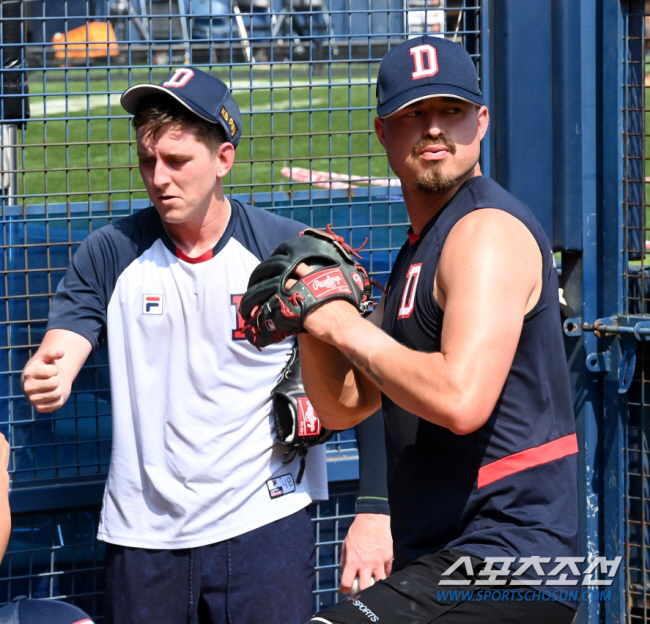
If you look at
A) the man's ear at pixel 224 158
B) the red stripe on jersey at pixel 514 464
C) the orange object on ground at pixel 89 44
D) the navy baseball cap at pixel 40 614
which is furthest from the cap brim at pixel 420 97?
the navy baseball cap at pixel 40 614

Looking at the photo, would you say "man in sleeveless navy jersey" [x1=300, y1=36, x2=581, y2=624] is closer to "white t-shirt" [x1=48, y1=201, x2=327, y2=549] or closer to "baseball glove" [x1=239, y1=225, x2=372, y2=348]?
"baseball glove" [x1=239, y1=225, x2=372, y2=348]

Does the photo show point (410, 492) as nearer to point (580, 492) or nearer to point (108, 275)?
point (108, 275)

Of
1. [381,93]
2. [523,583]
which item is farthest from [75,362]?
[523,583]

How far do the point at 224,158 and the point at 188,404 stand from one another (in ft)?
2.89

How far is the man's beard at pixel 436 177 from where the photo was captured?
2332 mm

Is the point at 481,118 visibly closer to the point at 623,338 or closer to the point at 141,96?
the point at 141,96

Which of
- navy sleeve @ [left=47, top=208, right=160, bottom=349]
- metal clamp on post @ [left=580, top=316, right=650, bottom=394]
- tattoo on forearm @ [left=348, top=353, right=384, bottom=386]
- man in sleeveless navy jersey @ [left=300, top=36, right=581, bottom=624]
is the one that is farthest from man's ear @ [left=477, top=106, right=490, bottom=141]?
metal clamp on post @ [left=580, top=316, right=650, bottom=394]

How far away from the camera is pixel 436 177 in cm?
233

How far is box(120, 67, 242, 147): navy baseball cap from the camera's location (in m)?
2.88

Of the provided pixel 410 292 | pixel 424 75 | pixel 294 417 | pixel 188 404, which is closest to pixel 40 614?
pixel 188 404

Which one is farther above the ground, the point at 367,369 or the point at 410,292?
the point at 410,292

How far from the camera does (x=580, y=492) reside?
3.72 m

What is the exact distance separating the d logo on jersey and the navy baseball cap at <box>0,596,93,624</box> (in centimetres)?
178

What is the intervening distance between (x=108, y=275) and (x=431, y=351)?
1371mm
